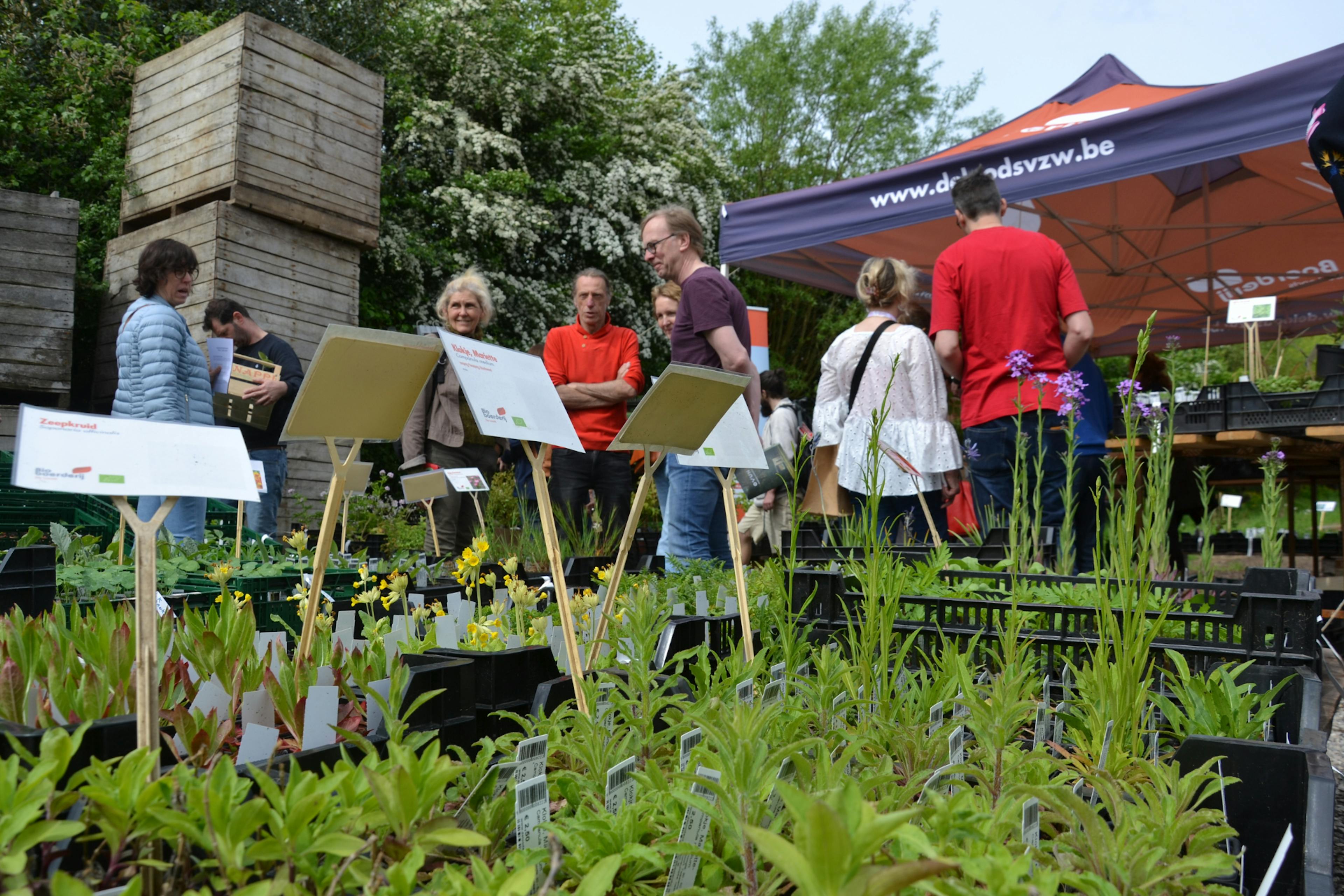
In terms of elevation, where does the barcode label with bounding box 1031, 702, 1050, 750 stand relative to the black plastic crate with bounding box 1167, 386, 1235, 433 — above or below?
below

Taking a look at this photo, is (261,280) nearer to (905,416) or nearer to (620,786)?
(905,416)

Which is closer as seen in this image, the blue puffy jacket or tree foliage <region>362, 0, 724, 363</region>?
the blue puffy jacket

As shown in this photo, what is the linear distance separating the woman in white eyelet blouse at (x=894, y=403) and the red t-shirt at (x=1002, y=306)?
0.56 ft

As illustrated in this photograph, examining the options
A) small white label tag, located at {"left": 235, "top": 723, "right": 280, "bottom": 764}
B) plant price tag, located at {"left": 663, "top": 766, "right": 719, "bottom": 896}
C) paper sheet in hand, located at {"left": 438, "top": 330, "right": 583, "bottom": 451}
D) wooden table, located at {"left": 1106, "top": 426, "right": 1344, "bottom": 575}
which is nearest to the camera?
plant price tag, located at {"left": 663, "top": 766, "right": 719, "bottom": 896}

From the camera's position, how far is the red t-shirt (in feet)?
10.3

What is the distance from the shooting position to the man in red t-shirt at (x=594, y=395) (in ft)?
12.5

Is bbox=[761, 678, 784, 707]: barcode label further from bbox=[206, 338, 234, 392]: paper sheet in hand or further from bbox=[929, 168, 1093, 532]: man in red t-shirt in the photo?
bbox=[206, 338, 234, 392]: paper sheet in hand

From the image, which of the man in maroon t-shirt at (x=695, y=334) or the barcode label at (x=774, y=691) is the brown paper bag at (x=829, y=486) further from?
the barcode label at (x=774, y=691)

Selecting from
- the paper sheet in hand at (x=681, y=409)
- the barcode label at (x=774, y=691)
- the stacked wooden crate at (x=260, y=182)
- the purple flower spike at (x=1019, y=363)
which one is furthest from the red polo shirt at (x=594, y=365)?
the stacked wooden crate at (x=260, y=182)

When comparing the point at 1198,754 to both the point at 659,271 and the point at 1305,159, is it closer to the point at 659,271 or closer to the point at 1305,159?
the point at 659,271

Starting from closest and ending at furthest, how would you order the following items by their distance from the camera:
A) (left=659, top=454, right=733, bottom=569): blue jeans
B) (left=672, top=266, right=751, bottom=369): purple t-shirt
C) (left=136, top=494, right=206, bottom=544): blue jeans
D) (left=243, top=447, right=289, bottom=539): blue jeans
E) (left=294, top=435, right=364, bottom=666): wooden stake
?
(left=294, top=435, right=364, bottom=666): wooden stake
(left=672, top=266, right=751, bottom=369): purple t-shirt
(left=659, top=454, right=733, bottom=569): blue jeans
(left=136, top=494, right=206, bottom=544): blue jeans
(left=243, top=447, right=289, bottom=539): blue jeans

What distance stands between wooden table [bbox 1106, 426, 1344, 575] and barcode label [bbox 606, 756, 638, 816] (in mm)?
3262

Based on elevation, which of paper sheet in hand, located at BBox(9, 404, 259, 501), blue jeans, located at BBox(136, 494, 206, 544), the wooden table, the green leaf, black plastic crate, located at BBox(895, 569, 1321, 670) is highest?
the wooden table

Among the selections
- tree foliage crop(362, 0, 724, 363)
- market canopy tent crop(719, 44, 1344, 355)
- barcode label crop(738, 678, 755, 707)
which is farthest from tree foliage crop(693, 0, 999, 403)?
barcode label crop(738, 678, 755, 707)
